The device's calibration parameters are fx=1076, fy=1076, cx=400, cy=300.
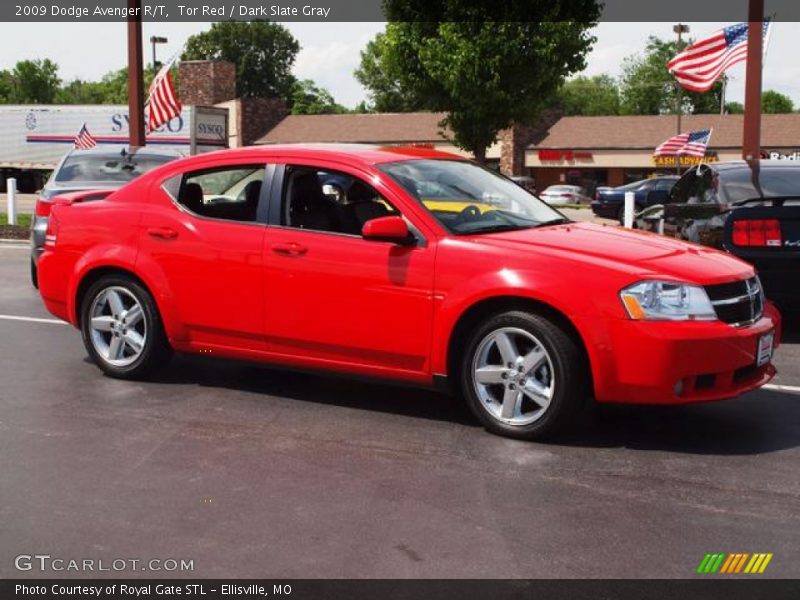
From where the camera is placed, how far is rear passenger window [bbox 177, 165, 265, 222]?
6659 millimetres

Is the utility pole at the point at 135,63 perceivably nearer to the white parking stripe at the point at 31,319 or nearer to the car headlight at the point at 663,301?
the white parking stripe at the point at 31,319

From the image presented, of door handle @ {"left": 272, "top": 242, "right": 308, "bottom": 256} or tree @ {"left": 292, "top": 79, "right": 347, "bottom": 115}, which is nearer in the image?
door handle @ {"left": 272, "top": 242, "right": 308, "bottom": 256}

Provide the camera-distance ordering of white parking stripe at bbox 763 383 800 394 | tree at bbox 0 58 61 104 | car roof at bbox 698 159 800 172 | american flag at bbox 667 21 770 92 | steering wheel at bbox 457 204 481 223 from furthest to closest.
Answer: tree at bbox 0 58 61 104
american flag at bbox 667 21 770 92
car roof at bbox 698 159 800 172
white parking stripe at bbox 763 383 800 394
steering wheel at bbox 457 204 481 223

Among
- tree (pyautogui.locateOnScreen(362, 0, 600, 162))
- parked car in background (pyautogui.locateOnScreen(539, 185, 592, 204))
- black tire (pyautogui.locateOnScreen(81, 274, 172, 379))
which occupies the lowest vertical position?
parked car in background (pyautogui.locateOnScreen(539, 185, 592, 204))

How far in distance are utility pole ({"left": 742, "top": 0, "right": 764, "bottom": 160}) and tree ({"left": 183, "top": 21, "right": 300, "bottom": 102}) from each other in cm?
8880

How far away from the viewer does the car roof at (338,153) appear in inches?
255

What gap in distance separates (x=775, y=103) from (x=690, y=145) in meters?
105

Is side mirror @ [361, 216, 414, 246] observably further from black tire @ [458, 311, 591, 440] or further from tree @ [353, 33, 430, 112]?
tree @ [353, 33, 430, 112]

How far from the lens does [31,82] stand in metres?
97.9

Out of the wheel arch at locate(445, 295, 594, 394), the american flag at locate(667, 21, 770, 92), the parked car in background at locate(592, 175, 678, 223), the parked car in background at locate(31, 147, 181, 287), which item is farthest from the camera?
the parked car in background at locate(592, 175, 678, 223)

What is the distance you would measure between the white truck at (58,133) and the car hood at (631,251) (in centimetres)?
3319

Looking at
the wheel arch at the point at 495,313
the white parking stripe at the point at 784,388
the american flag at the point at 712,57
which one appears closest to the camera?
the wheel arch at the point at 495,313

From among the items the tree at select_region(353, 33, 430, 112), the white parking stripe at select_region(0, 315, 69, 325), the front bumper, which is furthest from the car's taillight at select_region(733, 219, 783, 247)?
the tree at select_region(353, 33, 430, 112)
